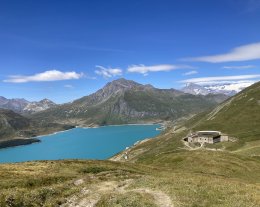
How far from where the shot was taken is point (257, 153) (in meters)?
134

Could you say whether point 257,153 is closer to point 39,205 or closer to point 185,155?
point 185,155

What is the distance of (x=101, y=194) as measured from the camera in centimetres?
3606

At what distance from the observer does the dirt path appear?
109 ft

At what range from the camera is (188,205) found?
31062mm

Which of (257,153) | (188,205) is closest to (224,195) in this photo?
(188,205)

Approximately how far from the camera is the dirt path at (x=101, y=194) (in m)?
33.2

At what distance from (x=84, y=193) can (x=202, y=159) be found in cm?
5653

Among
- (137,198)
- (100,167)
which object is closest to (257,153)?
(100,167)

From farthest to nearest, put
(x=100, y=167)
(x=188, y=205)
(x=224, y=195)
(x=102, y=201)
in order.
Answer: (x=100, y=167) → (x=224, y=195) → (x=102, y=201) → (x=188, y=205)

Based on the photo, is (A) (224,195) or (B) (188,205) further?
(A) (224,195)

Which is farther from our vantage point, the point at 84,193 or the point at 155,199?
the point at 84,193

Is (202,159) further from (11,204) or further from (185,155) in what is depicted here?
(11,204)

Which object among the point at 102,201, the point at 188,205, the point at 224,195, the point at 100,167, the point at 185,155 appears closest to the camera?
the point at 188,205

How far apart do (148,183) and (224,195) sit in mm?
9693
